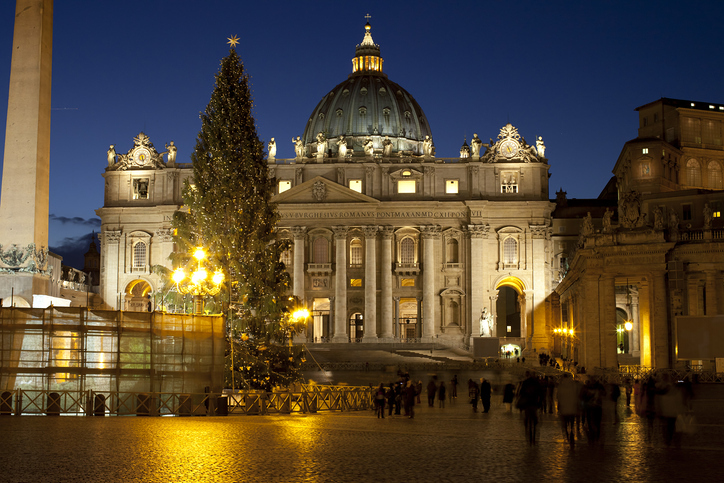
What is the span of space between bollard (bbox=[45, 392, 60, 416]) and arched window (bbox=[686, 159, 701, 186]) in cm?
5702

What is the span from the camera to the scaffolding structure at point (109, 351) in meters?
22.1

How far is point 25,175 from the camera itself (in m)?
24.0

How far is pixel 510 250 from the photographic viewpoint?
73375mm

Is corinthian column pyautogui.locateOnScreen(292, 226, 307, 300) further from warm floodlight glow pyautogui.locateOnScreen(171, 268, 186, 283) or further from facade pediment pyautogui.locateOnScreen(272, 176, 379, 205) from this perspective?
warm floodlight glow pyautogui.locateOnScreen(171, 268, 186, 283)

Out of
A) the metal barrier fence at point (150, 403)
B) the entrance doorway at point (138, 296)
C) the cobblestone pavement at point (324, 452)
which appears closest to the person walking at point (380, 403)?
the metal barrier fence at point (150, 403)

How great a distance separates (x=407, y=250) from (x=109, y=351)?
52.5m

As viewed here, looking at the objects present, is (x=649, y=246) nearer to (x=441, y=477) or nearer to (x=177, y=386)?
(x=177, y=386)

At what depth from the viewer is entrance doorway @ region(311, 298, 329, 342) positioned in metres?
75.2

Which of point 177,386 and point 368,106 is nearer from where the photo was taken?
point 177,386

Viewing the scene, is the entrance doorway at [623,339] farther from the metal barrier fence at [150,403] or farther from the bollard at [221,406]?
the bollard at [221,406]

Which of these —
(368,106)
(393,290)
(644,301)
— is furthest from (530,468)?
(368,106)

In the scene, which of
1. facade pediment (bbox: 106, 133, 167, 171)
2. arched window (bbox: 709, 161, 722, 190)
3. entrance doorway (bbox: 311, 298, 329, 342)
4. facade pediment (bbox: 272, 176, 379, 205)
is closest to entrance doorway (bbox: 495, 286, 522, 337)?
entrance doorway (bbox: 311, 298, 329, 342)

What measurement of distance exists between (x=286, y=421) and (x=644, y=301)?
979 inches

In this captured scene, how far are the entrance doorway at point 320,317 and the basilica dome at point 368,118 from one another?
20168 mm
